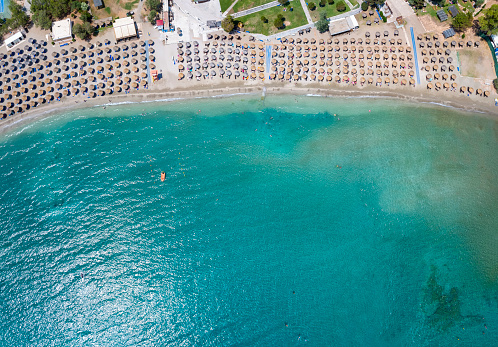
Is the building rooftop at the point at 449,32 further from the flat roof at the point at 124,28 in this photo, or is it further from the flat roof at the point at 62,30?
the flat roof at the point at 62,30

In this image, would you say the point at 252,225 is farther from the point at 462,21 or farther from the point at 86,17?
the point at 462,21

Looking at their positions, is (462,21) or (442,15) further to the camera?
(442,15)

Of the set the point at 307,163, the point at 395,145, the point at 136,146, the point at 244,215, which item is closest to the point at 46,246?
the point at 136,146

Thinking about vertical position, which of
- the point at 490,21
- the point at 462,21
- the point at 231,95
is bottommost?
the point at 231,95

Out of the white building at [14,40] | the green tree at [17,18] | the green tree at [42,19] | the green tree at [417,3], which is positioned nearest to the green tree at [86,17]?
the green tree at [42,19]

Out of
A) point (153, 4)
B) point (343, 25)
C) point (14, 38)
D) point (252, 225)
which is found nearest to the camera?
point (252, 225)

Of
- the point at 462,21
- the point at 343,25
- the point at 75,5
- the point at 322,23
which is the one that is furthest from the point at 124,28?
the point at 462,21
